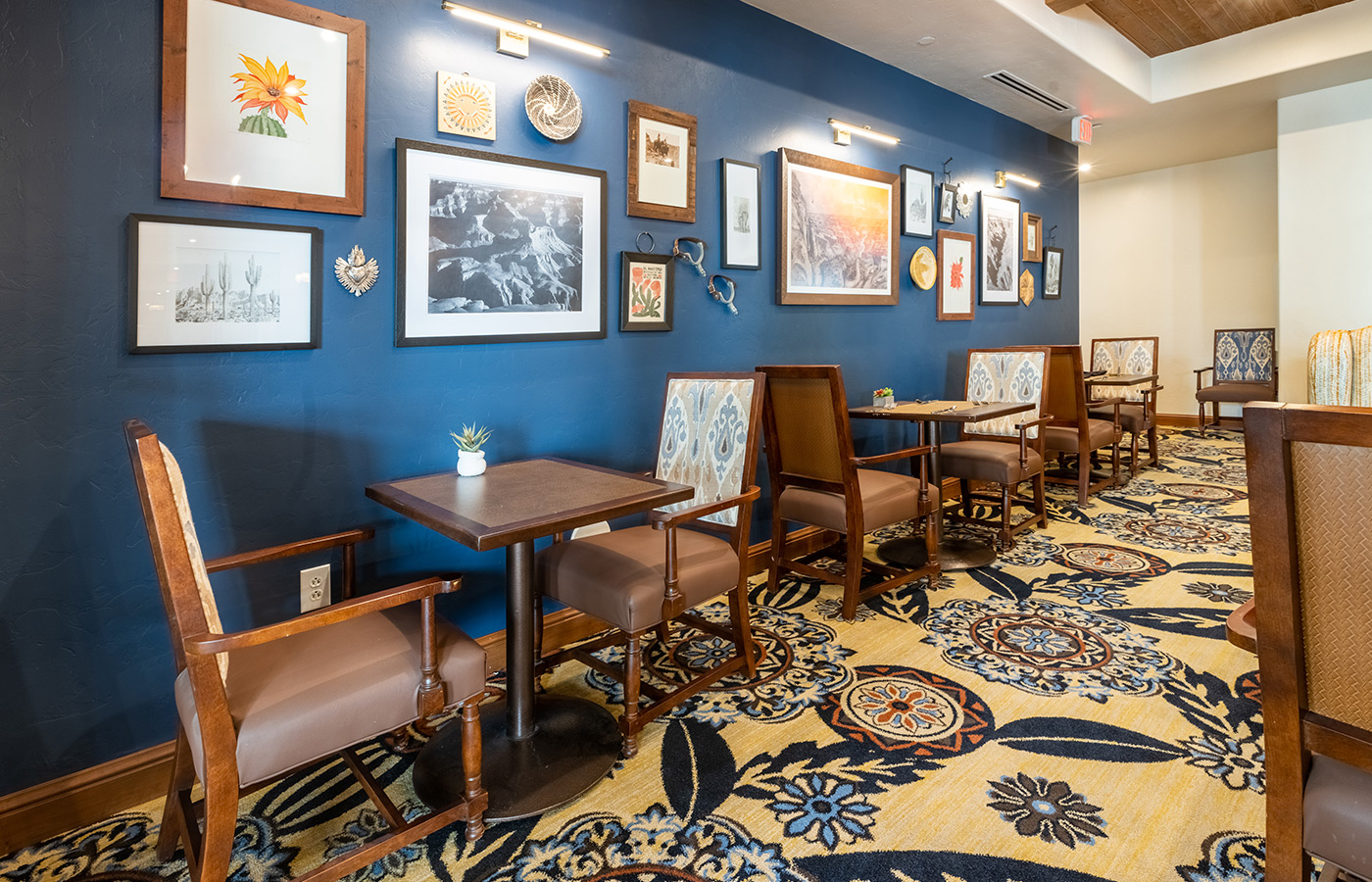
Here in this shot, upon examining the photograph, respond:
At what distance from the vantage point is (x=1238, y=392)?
24.5 ft

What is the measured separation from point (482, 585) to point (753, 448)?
4.02ft

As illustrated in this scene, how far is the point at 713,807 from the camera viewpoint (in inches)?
74.3

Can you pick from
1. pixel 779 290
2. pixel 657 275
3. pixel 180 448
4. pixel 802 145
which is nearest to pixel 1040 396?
pixel 779 290

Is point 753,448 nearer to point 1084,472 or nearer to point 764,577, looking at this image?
point 764,577

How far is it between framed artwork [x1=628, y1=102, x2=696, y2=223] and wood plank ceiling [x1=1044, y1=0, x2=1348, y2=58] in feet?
9.27

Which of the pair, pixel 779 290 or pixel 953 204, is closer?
pixel 779 290

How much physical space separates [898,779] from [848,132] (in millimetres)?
3660

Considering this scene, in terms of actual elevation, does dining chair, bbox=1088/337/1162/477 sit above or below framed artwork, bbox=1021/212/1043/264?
below

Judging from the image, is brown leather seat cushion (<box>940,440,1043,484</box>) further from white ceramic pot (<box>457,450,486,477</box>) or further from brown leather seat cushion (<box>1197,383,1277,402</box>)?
brown leather seat cushion (<box>1197,383,1277,402</box>)

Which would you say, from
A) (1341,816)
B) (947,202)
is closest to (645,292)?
(1341,816)

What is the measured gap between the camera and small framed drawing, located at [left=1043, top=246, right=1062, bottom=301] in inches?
248

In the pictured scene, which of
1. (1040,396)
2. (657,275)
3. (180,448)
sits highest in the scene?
(657,275)

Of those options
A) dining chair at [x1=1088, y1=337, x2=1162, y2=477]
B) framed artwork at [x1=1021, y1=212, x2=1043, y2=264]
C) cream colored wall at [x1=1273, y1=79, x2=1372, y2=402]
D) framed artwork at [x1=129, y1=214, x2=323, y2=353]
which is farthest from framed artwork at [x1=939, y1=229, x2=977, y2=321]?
framed artwork at [x1=129, y1=214, x2=323, y2=353]

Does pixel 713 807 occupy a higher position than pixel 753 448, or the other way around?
pixel 753 448
